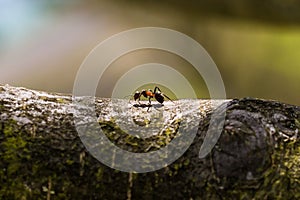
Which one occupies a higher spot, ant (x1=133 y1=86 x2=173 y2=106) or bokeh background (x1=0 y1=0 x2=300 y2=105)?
bokeh background (x1=0 y1=0 x2=300 y2=105)

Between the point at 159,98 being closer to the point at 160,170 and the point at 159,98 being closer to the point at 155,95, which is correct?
the point at 155,95

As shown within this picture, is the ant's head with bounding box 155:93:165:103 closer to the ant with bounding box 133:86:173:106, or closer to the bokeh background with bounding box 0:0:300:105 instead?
the ant with bounding box 133:86:173:106

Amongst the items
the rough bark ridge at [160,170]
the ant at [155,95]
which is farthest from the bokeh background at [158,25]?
the rough bark ridge at [160,170]

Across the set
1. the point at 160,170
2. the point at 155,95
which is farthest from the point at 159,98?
the point at 160,170

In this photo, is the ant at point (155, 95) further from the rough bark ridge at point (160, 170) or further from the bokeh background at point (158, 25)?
the bokeh background at point (158, 25)

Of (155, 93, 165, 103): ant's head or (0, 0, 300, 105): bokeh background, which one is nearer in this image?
(155, 93, 165, 103): ant's head

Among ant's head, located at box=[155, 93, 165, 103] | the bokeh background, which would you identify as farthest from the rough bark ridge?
the bokeh background
